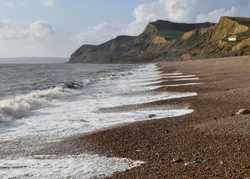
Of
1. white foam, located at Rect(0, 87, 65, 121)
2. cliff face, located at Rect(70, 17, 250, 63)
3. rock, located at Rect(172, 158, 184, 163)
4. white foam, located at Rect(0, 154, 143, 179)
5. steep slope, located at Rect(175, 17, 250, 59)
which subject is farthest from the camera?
cliff face, located at Rect(70, 17, 250, 63)

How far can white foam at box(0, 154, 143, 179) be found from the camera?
797cm

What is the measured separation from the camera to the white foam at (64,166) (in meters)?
7.97

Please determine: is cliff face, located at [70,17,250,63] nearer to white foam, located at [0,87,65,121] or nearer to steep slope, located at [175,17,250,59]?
steep slope, located at [175,17,250,59]

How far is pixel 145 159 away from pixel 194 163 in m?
1.14

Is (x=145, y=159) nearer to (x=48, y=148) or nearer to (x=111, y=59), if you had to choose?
(x=48, y=148)

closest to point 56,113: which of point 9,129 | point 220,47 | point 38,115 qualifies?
point 38,115

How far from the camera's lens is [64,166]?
8500 millimetres

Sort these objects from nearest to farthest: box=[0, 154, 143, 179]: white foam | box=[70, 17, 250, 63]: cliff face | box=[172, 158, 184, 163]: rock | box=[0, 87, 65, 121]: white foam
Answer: box=[0, 154, 143, 179]: white foam → box=[172, 158, 184, 163]: rock → box=[0, 87, 65, 121]: white foam → box=[70, 17, 250, 63]: cliff face

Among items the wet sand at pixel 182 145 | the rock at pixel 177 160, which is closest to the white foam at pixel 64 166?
the wet sand at pixel 182 145

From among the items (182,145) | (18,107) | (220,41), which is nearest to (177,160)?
(182,145)

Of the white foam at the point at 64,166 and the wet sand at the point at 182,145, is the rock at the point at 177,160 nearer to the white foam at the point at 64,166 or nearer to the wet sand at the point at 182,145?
the wet sand at the point at 182,145

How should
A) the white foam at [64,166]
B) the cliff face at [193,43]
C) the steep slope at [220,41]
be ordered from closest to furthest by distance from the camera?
the white foam at [64,166] < the steep slope at [220,41] < the cliff face at [193,43]

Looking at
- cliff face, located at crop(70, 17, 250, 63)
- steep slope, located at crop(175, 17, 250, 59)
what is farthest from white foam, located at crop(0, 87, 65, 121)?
cliff face, located at crop(70, 17, 250, 63)

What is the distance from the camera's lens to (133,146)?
998cm
